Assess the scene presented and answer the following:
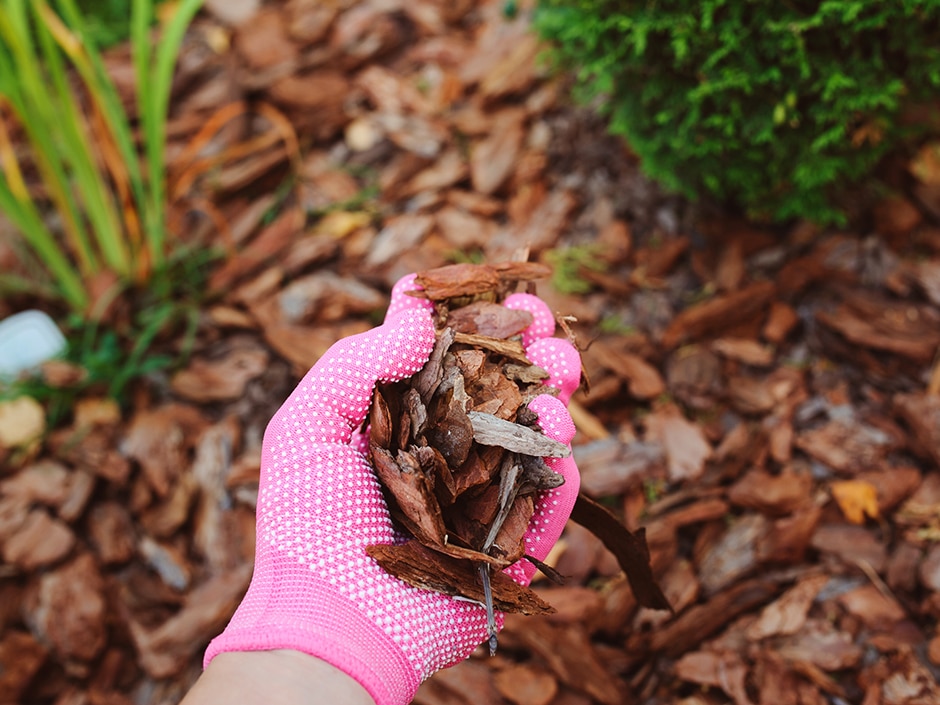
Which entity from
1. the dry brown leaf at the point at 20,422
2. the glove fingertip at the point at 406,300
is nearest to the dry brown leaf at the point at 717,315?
the glove fingertip at the point at 406,300

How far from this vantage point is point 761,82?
174 centimetres

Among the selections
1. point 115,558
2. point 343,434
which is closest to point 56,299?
point 115,558

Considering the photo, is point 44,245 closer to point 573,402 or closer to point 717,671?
point 573,402

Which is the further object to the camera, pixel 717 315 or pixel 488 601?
pixel 717 315

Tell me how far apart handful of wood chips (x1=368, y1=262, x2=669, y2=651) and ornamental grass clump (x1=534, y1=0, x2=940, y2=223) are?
0.97m

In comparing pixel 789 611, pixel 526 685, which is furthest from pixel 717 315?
pixel 526 685

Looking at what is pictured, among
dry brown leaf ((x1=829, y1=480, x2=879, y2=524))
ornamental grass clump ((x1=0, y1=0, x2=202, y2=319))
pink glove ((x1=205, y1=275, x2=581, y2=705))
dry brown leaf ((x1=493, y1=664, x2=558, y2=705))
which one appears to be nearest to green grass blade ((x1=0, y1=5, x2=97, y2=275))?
ornamental grass clump ((x1=0, y1=0, x2=202, y2=319))

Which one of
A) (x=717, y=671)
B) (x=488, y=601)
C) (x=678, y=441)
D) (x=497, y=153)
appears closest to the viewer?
(x=488, y=601)

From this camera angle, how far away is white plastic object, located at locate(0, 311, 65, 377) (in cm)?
227

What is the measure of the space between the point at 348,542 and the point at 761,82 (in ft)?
4.85

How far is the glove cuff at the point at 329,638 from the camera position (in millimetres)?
1044

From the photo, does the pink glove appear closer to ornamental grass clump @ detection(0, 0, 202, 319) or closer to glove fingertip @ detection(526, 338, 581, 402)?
glove fingertip @ detection(526, 338, 581, 402)

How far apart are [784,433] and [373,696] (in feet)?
4.62

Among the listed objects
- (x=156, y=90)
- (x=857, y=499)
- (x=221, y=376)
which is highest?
(x=156, y=90)
